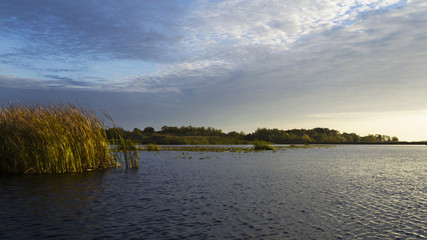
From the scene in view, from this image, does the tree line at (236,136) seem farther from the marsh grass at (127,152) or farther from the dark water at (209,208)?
the dark water at (209,208)

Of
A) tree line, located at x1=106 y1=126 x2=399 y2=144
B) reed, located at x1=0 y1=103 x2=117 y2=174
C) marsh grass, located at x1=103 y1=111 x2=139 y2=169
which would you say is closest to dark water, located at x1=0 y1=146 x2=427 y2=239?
reed, located at x1=0 y1=103 x2=117 y2=174

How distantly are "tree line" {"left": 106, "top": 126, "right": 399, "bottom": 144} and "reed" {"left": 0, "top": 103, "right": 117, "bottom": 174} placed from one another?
66.4m

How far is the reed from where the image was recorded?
21891 mm

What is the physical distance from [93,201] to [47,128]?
1067cm

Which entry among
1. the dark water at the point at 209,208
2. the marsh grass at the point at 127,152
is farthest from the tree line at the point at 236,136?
the dark water at the point at 209,208

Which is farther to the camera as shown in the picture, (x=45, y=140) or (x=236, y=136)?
(x=236, y=136)

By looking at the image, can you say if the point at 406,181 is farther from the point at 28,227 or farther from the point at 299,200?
the point at 28,227

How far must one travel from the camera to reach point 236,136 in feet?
381

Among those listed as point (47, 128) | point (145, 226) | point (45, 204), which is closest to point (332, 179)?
point (145, 226)

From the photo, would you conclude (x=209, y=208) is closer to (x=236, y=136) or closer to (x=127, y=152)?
(x=127, y=152)

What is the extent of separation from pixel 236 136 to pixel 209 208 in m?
104

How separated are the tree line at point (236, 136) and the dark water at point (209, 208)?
71998 mm

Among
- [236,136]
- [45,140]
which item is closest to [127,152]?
[45,140]

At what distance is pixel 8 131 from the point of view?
22.5 m
